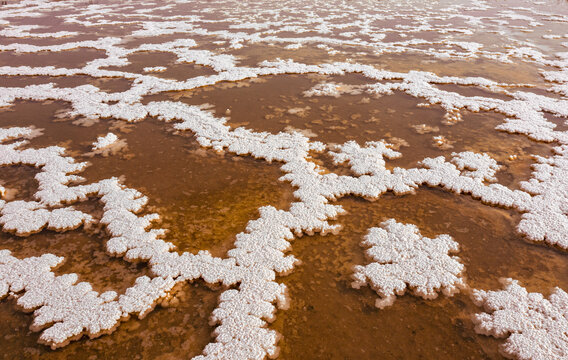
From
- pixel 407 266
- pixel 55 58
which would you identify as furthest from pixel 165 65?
pixel 407 266

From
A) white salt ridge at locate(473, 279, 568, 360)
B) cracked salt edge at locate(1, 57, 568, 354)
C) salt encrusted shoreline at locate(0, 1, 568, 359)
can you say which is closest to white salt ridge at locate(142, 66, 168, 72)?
salt encrusted shoreline at locate(0, 1, 568, 359)

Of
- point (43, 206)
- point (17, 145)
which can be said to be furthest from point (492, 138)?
point (17, 145)

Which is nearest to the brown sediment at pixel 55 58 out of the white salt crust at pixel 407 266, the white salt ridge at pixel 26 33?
the white salt ridge at pixel 26 33

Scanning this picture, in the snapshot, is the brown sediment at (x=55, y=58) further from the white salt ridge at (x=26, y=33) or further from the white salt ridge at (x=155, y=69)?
the white salt ridge at (x=26, y=33)

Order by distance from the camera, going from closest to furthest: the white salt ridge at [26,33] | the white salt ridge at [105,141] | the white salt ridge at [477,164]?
the white salt ridge at [477,164]
the white salt ridge at [105,141]
the white salt ridge at [26,33]

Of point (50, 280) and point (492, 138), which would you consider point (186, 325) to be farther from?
point (492, 138)

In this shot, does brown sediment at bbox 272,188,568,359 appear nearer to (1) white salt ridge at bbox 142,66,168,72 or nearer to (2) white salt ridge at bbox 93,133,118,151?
(2) white salt ridge at bbox 93,133,118,151

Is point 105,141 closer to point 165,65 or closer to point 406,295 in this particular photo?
point 165,65
